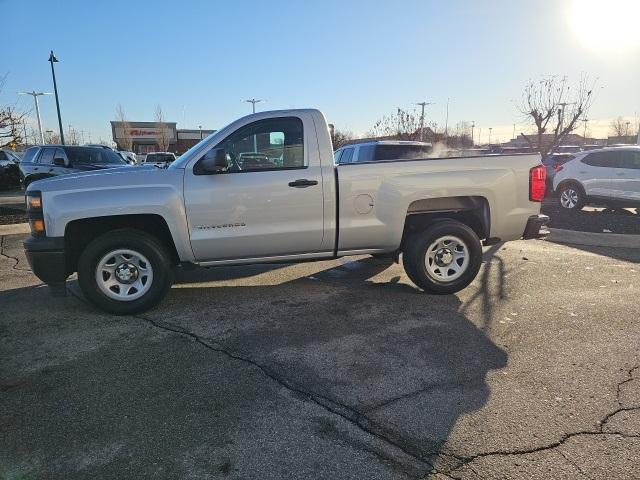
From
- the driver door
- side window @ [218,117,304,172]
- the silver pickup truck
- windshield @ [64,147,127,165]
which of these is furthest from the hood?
windshield @ [64,147,127,165]

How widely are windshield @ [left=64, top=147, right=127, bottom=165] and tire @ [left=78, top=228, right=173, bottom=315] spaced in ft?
32.6

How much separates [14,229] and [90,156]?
3937 millimetres

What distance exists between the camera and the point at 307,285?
5934mm

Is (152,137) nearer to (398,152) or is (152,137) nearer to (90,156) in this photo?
(90,156)

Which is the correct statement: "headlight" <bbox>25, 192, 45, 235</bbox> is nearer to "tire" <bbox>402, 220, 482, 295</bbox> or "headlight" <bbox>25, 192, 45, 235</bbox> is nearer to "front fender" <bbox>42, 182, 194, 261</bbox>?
"front fender" <bbox>42, 182, 194, 261</bbox>

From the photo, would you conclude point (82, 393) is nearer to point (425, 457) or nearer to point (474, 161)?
point (425, 457)

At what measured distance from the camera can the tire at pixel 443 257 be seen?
530cm

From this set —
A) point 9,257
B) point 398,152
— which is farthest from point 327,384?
point 9,257

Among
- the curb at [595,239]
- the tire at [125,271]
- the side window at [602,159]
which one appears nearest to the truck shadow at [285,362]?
the tire at [125,271]

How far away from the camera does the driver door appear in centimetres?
482

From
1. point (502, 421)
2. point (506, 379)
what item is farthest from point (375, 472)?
point (506, 379)

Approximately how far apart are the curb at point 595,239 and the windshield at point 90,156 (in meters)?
11.9

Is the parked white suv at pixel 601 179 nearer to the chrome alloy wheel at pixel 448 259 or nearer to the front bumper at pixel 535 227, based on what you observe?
the front bumper at pixel 535 227

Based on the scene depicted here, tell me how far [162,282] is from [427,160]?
3.12 meters
